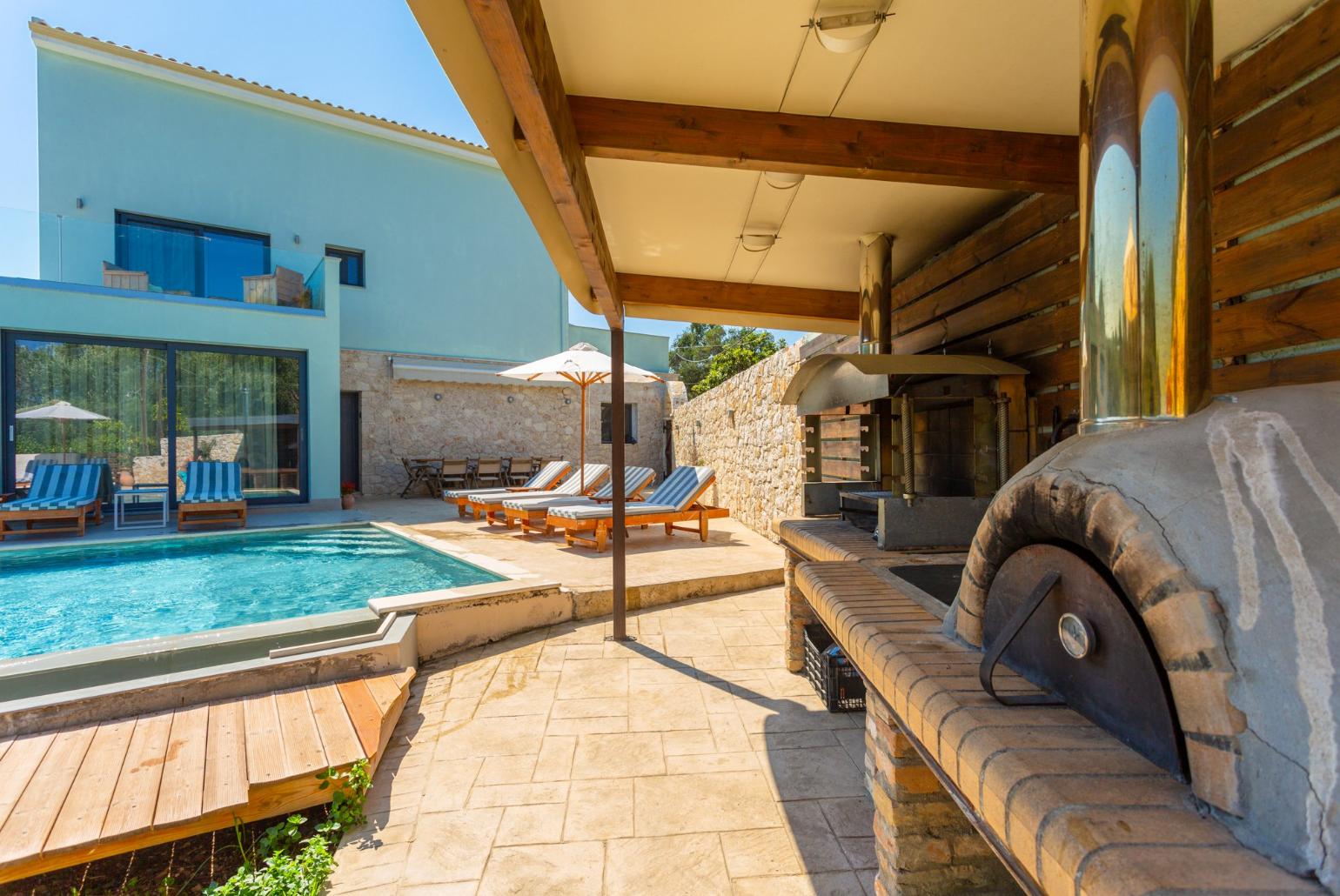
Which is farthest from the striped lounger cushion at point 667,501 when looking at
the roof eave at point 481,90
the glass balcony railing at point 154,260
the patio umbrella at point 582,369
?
the glass balcony railing at point 154,260

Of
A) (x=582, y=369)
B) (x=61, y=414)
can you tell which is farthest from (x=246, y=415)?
(x=582, y=369)

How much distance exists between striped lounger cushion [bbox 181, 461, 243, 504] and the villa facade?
0.74 metres

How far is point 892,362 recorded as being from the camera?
2826 millimetres

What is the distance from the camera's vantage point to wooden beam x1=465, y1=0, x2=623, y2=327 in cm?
143

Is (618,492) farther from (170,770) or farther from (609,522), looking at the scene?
(170,770)

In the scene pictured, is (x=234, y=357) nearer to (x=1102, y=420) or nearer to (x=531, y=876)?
(x=531, y=876)

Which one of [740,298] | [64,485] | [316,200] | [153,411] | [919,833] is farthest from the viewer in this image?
[316,200]

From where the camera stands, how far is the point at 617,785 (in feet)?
8.14

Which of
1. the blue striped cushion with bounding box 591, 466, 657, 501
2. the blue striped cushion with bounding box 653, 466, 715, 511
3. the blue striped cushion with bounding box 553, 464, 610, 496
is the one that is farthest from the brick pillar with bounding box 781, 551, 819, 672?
the blue striped cushion with bounding box 553, 464, 610, 496

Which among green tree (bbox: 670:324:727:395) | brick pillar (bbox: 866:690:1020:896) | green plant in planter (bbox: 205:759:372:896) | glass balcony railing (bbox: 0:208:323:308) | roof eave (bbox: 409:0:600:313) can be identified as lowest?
green plant in planter (bbox: 205:759:372:896)

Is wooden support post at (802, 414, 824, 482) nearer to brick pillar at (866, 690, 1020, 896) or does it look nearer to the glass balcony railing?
brick pillar at (866, 690, 1020, 896)

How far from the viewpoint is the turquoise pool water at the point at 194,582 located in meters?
4.83

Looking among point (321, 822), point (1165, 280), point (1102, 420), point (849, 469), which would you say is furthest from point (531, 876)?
point (849, 469)

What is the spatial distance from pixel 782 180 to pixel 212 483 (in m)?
9.73
